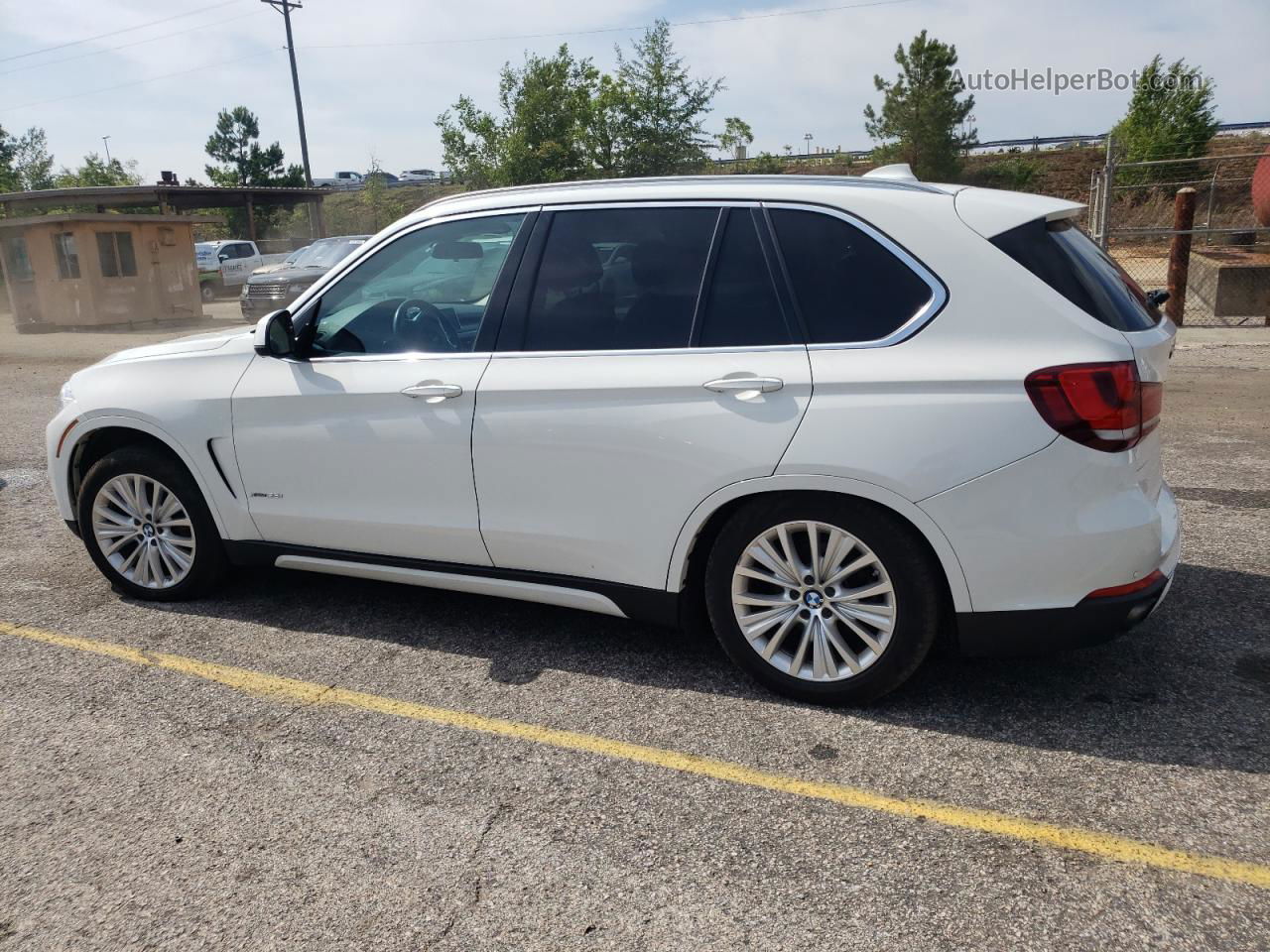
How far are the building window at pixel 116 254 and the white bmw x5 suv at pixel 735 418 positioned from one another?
21.2 metres

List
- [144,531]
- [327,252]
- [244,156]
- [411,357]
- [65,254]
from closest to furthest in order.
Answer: [411,357] → [144,531] → [327,252] → [65,254] → [244,156]

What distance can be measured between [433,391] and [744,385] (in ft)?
4.04

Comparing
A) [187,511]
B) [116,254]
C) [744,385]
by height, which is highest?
[116,254]

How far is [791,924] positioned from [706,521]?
1444 millimetres

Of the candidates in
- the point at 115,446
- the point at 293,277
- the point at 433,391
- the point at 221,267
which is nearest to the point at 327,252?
the point at 293,277

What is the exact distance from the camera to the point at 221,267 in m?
32.0

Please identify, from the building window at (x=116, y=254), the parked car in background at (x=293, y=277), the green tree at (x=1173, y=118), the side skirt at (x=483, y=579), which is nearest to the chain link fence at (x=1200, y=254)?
the green tree at (x=1173, y=118)

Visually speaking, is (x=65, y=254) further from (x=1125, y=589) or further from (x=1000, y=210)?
(x=1125, y=589)

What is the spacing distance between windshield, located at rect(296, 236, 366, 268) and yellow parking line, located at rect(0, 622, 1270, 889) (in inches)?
610

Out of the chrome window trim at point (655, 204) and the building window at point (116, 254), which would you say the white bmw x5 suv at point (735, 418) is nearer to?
the chrome window trim at point (655, 204)

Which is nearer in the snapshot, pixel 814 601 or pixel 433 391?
pixel 814 601

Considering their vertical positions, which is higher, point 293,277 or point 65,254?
point 65,254

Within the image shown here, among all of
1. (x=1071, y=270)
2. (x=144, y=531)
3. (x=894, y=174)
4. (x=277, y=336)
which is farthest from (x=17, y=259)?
(x=1071, y=270)

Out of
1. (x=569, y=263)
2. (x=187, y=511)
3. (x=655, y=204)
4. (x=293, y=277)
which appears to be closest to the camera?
(x=655, y=204)
